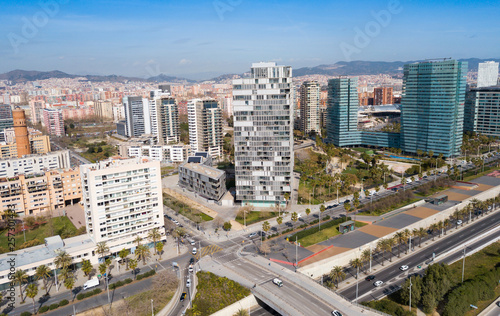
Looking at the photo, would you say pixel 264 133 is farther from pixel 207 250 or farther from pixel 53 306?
pixel 53 306

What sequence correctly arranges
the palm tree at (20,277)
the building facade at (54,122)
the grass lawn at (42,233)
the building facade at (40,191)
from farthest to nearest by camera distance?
the building facade at (54,122), the building facade at (40,191), the grass lawn at (42,233), the palm tree at (20,277)

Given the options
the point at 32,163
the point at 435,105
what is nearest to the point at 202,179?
the point at 32,163

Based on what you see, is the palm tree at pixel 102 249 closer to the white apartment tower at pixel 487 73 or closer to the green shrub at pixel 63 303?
the green shrub at pixel 63 303

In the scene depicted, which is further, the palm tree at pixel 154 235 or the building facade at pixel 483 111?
the building facade at pixel 483 111

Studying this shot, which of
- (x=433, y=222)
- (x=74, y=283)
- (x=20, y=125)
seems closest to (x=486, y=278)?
(x=433, y=222)

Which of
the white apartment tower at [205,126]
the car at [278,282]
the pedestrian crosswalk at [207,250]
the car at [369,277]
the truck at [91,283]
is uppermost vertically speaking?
the white apartment tower at [205,126]

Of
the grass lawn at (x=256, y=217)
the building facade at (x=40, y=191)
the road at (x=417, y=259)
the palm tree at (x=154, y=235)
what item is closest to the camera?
the road at (x=417, y=259)

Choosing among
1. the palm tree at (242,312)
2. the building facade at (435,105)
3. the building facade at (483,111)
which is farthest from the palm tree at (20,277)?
the building facade at (483,111)
